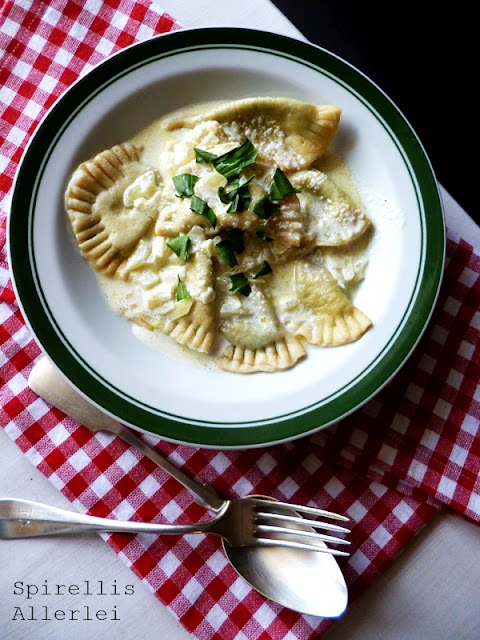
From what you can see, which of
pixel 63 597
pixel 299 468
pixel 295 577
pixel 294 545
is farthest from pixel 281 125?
pixel 63 597

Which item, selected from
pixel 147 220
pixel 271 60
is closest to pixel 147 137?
pixel 147 220

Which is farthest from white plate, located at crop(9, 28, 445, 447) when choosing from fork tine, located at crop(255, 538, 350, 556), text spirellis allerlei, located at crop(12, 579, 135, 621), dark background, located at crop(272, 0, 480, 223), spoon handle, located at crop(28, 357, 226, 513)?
dark background, located at crop(272, 0, 480, 223)

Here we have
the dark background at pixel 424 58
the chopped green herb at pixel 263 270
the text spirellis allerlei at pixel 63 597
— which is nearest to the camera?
the text spirellis allerlei at pixel 63 597

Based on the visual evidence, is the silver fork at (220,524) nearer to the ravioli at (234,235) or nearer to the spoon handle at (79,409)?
the spoon handle at (79,409)

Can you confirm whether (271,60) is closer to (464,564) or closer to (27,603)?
(464,564)

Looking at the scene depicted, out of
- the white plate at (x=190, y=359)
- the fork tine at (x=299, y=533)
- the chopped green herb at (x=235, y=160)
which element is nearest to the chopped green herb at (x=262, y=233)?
the chopped green herb at (x=235, y=160)

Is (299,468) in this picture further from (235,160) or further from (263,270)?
(235,160)

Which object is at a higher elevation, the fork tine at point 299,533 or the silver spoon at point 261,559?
the fork tine at point 299,533
